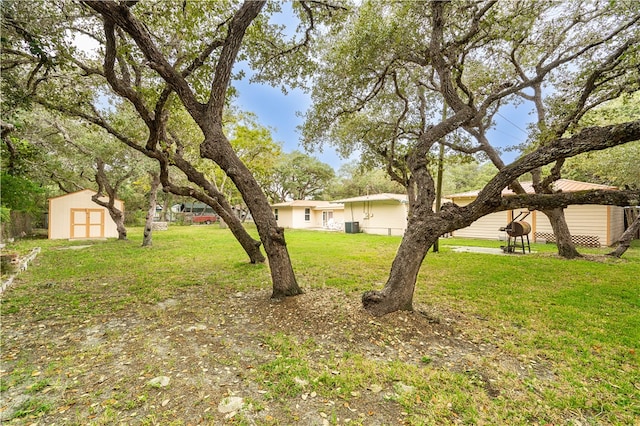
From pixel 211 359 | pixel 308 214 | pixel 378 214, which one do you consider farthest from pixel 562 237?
pixel 308 214

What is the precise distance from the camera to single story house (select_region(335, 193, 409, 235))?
16625 millimetres

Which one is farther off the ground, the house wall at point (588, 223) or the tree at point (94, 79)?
the tree at point (94, 79)

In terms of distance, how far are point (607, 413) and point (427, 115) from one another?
863 centimetres

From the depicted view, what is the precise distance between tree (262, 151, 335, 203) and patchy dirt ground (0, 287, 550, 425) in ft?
74.0

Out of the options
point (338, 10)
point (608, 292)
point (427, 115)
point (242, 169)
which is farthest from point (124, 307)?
point (427, 115)

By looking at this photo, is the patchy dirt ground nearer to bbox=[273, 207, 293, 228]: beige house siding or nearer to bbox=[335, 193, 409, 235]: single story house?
bbox=[335, 193, 409, 235]: single story house

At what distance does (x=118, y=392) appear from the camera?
2.16 meters

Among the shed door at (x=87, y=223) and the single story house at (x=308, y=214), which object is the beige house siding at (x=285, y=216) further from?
the shed door at (x=87, y=223)

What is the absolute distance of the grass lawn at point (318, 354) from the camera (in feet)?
6.54

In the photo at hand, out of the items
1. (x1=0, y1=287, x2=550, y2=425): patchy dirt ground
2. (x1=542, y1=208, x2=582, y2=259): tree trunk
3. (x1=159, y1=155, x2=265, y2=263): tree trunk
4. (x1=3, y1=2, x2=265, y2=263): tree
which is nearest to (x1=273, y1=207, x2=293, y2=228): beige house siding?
(x1=3, y1=2, x2=265, y2=263): tree

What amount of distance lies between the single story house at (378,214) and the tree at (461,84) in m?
7.06

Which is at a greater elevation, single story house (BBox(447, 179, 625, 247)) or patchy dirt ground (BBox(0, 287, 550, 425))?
single story house (BBox(447, 179, 625, 247))

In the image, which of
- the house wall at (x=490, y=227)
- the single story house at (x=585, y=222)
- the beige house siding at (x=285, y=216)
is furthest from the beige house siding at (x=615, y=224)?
the beige house siding at (x=285, y=216)

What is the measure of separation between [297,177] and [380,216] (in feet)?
44.1
